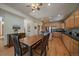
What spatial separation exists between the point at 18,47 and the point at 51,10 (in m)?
1.04

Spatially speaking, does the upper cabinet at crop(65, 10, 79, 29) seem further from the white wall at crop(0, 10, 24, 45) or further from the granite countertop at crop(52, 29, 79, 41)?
the white wall at crop(0, 10, 24, 45)

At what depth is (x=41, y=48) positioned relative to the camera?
2.50m

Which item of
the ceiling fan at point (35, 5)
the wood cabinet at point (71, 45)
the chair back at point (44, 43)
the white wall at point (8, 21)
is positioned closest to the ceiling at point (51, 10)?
the ceiling fan at point (35, 5)

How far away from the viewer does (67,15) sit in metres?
2.41

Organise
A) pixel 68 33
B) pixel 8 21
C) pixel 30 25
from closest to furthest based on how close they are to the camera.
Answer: pixel 8 21 → pixel 30 25 → pixel 68 33

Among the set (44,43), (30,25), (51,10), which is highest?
(51,10)

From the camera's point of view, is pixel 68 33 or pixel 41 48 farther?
pixel 68 33

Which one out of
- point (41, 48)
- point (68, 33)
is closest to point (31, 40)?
point (41, 48)

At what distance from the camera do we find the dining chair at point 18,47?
7.94ft

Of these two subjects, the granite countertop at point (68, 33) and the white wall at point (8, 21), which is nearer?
the white wall at point (8, 21)

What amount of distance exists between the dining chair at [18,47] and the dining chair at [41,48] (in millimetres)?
188

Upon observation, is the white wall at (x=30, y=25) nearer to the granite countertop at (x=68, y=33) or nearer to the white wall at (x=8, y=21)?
the white wall at (x=8, y=21)

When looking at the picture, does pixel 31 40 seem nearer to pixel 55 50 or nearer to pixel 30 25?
pixel 30 25

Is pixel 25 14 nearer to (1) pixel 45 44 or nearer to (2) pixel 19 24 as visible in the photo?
(2) pixel 19 24
